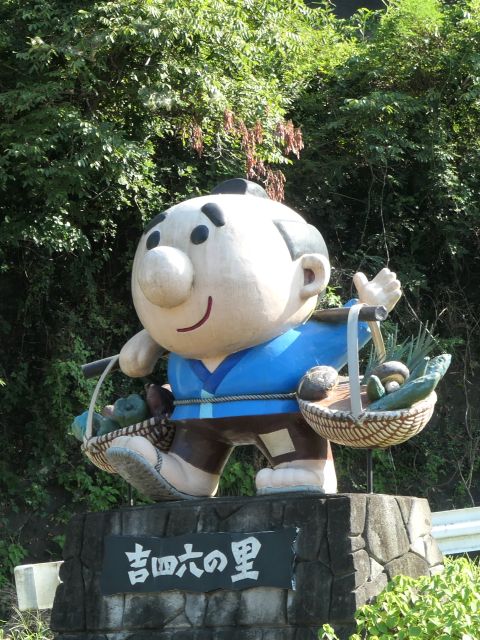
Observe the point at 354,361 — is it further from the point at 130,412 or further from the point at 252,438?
the point at 130,412

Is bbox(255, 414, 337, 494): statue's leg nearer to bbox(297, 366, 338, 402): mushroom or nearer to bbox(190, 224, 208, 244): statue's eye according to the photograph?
bbox(297, 366, 338, 402): mushroom

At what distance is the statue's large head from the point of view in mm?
4492

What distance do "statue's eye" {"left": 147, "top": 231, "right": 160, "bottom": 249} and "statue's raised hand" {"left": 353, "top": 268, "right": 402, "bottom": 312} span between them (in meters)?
0.97

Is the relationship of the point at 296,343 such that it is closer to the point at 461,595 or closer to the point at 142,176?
the point at 461,595

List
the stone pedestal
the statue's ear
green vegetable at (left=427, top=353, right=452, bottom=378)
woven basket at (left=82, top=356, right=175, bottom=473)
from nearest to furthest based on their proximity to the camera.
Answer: the stone pedestal
green vegetable at (left=427, top=353, right=452, bottom=378)
the statue's ear
woven basket at (left=82, top=356, right=175, bottom=473)

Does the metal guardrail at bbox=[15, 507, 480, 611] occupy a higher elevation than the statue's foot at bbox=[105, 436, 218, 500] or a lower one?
lower

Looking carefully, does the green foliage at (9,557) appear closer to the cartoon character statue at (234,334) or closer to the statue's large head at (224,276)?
the cartoon character statue at (234,334)

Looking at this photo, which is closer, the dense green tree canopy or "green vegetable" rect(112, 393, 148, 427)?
"green vegetable" rect(112, 393, 148, 427)

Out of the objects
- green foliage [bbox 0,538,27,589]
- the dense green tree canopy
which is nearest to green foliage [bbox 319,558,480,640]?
the dense green tree canopy

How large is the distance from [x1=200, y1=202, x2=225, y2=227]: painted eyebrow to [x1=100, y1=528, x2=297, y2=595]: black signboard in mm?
1409

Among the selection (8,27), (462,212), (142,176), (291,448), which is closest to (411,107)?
(462,212)

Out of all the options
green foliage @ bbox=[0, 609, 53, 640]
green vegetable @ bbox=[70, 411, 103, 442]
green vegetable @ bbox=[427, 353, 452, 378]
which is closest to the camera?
green vegetable @ bbox=[427, 353, 452, 378]

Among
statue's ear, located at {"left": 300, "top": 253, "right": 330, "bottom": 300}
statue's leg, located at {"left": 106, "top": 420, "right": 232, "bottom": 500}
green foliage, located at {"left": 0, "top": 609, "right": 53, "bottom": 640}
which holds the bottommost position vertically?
green foliage, located at {"left": 0, "top": 609, "right": 53, "bottom": 640}

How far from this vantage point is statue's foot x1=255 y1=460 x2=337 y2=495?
443 cm
